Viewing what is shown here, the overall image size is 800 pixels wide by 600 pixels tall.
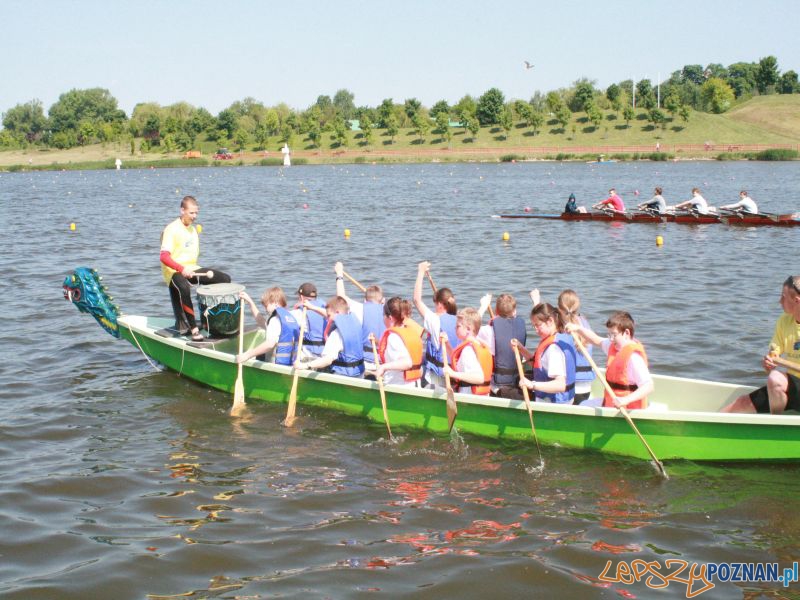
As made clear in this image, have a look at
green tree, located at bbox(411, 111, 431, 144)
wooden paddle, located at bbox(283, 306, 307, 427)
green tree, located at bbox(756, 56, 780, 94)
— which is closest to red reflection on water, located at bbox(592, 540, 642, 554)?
wooden paddle, located at bbox(283, 306, 307, 427)

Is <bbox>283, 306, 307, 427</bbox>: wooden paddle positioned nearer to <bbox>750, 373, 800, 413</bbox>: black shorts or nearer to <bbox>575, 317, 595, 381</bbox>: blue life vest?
<bbox>575, 317, 595, 381</bbox>: blue life vest

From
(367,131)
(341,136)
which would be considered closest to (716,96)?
(367,131)

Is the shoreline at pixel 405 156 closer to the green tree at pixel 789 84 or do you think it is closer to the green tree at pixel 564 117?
the green tree at pixel 564 117

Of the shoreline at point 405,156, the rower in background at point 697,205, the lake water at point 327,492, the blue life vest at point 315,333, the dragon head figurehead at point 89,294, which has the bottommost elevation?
the lake water at point 327,492

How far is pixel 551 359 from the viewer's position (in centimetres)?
725

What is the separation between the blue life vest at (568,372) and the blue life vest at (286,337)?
2903mm

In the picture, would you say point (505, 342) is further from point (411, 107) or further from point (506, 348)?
point (411, 107)

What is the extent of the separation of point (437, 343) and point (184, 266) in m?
3.48

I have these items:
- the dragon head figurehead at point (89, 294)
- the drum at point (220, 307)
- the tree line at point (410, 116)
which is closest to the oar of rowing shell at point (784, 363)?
the drum at point (220, 307)

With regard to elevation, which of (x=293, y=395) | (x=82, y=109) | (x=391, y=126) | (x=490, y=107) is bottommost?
(x=293, y=395)

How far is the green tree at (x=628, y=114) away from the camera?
300 feet

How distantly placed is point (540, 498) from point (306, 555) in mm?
2089

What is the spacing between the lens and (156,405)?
377 inches

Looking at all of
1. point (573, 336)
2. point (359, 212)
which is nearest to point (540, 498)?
point (573, 336)
